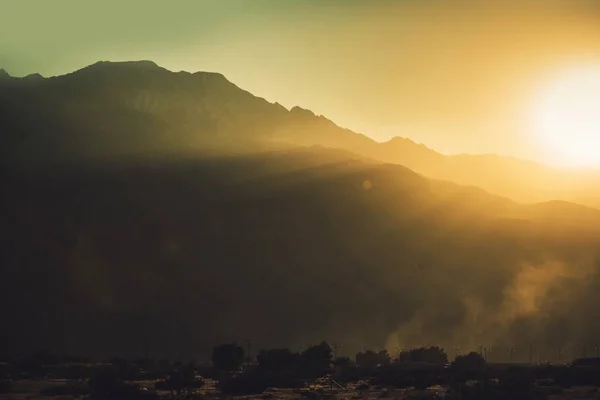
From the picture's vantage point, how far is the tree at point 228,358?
117 m

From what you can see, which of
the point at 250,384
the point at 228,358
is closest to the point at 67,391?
the point at 250,384

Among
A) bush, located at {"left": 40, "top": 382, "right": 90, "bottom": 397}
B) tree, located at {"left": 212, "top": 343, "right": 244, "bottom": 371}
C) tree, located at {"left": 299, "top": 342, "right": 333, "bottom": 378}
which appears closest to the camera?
bush, located at {"left": 40, "top": 382, "right": 90, "bottom": 397}

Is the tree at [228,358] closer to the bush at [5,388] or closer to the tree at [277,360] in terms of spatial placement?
the tree at [277,360]

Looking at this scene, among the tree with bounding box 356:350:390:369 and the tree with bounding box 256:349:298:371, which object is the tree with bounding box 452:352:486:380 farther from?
the tree with bounding box 356:350:390:369

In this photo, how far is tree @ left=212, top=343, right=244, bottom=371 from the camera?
11675cm

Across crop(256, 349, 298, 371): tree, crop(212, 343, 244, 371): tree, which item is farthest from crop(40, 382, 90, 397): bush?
crop(212, 343, 244, 371): tree

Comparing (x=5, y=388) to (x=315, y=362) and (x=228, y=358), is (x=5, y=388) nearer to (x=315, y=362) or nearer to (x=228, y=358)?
(x=315, y=362)

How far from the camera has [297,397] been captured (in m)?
66.4

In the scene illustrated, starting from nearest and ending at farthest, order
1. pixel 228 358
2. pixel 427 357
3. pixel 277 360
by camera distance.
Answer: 1. pixel 277 360
2. pixel 228 358
3. pixel 427 357

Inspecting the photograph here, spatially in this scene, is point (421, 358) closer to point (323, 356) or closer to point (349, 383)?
point (323, 356)

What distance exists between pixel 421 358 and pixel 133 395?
9373 centimetres

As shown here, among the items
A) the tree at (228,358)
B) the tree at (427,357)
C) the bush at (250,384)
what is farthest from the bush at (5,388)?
the tree at (427,357)

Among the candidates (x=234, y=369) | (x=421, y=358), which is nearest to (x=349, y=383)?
(x=234, y=369)

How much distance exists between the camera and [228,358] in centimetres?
11725
